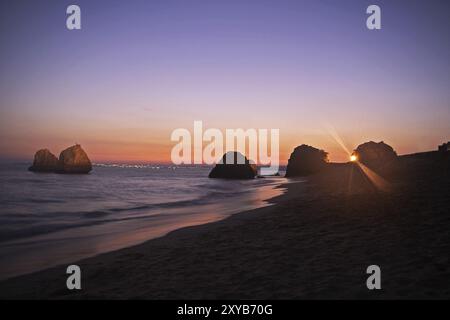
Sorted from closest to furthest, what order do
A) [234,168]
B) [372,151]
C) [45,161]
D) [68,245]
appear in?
1. [68,245]
2. [372,151]
3. [234,168]
4. [45,161]

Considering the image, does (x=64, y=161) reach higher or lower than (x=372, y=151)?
lower

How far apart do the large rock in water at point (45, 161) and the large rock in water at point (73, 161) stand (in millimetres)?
4703

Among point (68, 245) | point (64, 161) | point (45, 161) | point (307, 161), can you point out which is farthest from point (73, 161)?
point (68, 245)

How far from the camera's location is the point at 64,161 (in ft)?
323

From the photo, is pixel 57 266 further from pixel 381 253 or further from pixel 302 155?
pixel 302 155

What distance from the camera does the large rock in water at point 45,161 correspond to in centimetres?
10343

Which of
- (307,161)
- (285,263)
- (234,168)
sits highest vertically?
(307,161)

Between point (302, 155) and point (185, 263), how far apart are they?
82.7 m

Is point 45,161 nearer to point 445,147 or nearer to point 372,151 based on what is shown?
point 372,151

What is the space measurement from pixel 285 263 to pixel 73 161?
347 feet

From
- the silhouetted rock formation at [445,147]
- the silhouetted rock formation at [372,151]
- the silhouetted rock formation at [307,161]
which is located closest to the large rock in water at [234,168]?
the silhouetted rock formation at [307,161]

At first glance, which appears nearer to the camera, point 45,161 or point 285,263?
point 285,263

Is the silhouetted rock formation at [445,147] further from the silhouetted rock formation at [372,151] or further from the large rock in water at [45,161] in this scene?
the large rock in water at [45,161]
